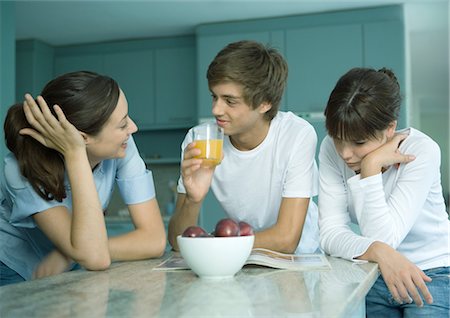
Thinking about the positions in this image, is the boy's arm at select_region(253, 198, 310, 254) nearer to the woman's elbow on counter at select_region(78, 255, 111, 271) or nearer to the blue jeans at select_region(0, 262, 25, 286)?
the woman's elbow on counter at select_region(78, 255, 111, 271)

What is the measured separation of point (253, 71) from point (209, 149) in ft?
1.53

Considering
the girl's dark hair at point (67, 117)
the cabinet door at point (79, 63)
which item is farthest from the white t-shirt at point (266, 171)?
the cabinet door at point (79, 63)

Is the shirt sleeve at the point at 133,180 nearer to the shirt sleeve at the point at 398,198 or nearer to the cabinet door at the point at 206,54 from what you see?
the shirt sleeve at the point at 398,198

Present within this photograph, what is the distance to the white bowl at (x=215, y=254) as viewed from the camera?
1.12 metres

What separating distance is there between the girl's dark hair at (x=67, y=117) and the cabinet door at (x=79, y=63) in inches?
168

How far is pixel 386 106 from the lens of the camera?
1.55m

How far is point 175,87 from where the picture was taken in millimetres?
5359

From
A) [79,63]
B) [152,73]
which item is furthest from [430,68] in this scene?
[79,63]

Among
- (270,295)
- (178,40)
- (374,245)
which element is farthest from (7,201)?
(178,40)

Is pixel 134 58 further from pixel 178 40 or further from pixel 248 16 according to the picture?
pixel 248 16

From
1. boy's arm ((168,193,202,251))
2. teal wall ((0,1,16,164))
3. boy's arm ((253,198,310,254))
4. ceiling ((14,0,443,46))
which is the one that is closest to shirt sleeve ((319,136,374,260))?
boy's arm ((253,198,310,254))

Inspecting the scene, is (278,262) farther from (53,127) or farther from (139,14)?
(139,14)

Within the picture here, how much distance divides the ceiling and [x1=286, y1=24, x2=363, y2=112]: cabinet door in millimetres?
203

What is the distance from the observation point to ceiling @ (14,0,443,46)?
445 centimetres
